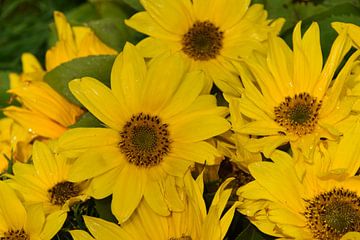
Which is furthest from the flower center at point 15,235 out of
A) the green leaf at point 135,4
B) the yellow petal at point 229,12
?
the green leaf at point 135,4

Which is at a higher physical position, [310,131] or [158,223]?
[310,131]

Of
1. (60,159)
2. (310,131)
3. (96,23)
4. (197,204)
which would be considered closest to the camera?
(197,204)

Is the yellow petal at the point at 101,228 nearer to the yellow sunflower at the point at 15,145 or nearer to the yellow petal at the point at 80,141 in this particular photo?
the yellow petal at the point at 80,141

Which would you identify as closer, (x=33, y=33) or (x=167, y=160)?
(x=167, y=160)

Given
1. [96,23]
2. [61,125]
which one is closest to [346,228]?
[61,125]

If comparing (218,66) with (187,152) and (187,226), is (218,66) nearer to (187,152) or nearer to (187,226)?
(187,152)

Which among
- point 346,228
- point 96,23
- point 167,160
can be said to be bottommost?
point 346,228

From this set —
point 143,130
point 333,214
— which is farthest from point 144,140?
point 333,214

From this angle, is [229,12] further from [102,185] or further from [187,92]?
[102,185]
